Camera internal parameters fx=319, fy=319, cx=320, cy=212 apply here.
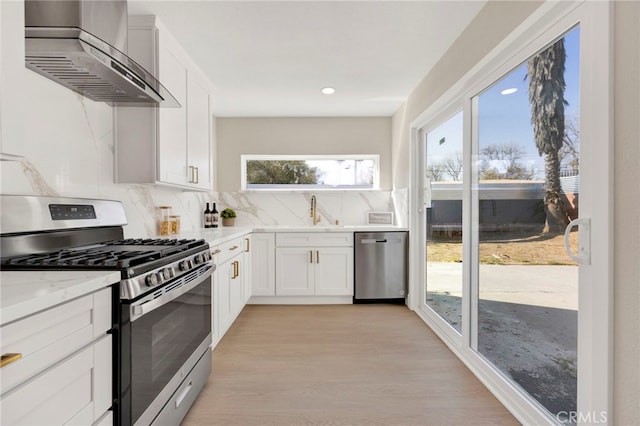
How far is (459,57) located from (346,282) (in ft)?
8.45

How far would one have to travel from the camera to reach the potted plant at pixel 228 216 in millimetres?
4219

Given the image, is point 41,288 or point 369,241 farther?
point 369,241

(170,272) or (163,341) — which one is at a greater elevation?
(170,272)

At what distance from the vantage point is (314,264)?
3816mm

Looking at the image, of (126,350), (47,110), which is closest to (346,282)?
(126,350)

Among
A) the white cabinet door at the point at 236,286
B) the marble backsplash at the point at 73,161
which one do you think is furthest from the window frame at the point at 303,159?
the white cabinet door at the point at 236,286

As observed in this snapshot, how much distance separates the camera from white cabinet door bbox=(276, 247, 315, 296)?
3.81 m

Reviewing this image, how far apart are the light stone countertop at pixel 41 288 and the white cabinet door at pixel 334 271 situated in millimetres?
2795

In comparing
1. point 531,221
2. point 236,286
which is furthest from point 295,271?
point 531,221

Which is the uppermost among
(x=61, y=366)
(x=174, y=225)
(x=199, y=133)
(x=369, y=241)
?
(x=199, y=133)

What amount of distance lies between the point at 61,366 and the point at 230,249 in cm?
→ 196

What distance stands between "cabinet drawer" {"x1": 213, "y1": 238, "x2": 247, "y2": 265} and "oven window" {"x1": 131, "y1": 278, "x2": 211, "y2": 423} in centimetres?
60

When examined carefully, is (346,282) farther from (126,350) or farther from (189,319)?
(126,350)

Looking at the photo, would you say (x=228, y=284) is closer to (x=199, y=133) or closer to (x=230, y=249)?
(x=230, y=249)
